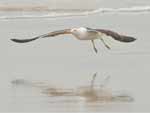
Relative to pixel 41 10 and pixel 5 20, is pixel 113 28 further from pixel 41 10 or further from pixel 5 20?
pixel 41 10

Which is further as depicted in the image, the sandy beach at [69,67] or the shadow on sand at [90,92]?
the shadow on sand at [90,92]

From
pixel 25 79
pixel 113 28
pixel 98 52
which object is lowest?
pixel 25 79

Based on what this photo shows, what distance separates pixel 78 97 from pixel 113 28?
5636 mm

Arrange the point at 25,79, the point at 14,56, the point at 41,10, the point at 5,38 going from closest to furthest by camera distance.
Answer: the point at 25,79, the point at 14,56, the point at 5,38, the point at 41,10

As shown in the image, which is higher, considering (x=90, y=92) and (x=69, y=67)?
(x=69, y=67)

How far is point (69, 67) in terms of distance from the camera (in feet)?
40.4

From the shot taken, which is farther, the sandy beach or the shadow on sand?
the shadow on sand

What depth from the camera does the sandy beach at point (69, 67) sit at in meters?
10.3

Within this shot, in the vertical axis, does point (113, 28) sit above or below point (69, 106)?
above

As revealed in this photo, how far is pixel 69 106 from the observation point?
33.4 feet

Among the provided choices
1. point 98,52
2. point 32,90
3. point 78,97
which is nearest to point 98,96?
point 78,97

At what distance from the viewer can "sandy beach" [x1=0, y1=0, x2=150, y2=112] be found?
1026 centimetres

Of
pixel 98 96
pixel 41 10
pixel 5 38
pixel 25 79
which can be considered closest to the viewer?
pixel 98 96

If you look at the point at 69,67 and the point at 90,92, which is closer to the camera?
the point at 90,92
